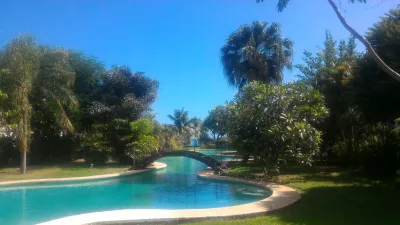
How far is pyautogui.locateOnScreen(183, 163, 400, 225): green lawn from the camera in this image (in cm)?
799

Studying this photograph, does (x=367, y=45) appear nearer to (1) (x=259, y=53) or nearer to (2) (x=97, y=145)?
(1) (x=259, y=53)

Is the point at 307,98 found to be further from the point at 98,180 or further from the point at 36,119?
the point at 36,119

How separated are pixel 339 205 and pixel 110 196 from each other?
9.54m

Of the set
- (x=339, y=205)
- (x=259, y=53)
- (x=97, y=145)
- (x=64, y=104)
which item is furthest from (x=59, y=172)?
(x=339, y=205)

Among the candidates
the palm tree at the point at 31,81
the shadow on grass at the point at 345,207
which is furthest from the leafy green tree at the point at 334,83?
the palm tree at the point at 31,81

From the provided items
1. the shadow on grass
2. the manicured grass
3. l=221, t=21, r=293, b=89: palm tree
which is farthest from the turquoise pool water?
l=221, t=21, r=293, b=89: palm tree

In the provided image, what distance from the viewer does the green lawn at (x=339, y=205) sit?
7988mm

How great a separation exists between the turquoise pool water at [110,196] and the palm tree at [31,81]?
15.1 ft

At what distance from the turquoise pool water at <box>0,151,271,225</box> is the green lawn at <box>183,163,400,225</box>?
2.39m

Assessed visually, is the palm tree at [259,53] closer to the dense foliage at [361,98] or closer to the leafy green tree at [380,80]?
the dense foliage at [361,98]

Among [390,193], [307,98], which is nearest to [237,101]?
[307,98]

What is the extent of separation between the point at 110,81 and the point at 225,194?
1666cm

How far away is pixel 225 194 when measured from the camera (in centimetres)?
1384

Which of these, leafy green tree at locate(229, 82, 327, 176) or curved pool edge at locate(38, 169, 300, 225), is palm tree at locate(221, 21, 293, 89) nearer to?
leafy green tree at locate(229, 82, 327, 176)
